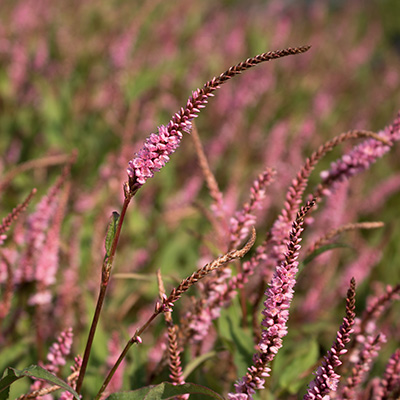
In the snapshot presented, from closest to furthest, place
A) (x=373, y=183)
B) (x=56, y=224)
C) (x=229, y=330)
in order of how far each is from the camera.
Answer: (x=229, y=330) < (x=56, y=224) < (x=373, y=183)

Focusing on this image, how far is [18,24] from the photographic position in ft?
17.7

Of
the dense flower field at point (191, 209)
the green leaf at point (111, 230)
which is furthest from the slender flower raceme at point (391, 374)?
the green leaf at point (111, 230)

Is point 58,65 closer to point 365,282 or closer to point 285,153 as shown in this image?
point 285,153

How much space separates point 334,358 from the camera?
119 centimetres

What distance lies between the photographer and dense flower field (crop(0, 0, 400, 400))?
1.37 meters

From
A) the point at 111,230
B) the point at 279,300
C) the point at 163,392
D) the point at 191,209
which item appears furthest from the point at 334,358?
the point at 191,209

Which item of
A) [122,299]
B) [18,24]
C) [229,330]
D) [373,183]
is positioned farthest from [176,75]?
[229,330]

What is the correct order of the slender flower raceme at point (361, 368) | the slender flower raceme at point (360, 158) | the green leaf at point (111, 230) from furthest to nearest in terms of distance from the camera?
the slender flower raceme at point (360, 158)
the slender flower raceme at point (361, 368)
the green leaf at point (111, 230)

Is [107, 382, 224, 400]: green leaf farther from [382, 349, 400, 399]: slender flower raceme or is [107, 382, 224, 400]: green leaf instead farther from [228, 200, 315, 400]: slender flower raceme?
[382, 349, 400, 399]: slender flower raceme

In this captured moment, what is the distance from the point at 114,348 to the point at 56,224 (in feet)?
1.60

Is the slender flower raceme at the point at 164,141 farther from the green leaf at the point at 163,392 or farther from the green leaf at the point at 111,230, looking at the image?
the green leaf at the point at 163,392

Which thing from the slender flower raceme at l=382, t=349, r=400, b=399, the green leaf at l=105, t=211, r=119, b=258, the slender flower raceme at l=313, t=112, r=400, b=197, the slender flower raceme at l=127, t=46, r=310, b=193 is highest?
the slender flower raceme at l=127, t=46, r=310, b=193

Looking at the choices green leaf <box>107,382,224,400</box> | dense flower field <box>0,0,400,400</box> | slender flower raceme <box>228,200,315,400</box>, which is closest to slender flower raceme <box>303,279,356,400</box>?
dense flower field <box>0,0,400,400</box>

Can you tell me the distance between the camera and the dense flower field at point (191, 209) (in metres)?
1.37
